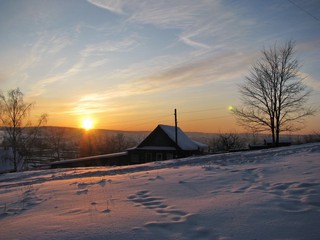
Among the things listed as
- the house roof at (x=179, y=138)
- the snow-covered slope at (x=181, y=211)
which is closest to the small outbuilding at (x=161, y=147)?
the house roof at (x=179, y=138)

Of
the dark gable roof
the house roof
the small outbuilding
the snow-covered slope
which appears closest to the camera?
the snow-covered slope

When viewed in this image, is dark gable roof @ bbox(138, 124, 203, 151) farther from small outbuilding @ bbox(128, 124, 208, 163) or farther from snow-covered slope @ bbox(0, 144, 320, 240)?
snow-covered slope @ bbox(0, 144, 320, 240)

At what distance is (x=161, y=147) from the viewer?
128 feet

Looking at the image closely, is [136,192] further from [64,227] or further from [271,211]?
[271,211]

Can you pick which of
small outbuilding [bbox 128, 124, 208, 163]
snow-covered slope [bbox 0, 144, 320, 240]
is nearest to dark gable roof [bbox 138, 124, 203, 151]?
small outbuilding [bbox 128, 124, 208, 163]

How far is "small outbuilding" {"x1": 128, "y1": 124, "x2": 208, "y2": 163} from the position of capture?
3822cm

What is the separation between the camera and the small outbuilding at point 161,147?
125 feet

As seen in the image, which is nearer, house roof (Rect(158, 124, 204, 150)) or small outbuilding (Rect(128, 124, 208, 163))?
small outbuilding (Rect(128, 124, 208, 163))

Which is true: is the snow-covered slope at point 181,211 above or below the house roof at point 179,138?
below

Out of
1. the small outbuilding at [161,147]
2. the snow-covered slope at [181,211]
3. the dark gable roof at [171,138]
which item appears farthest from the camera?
the dark gable roof at [171,138]

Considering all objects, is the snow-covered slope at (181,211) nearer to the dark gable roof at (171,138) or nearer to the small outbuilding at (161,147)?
the small outbuilding at (161,147)

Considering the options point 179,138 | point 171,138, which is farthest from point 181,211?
point 179,138

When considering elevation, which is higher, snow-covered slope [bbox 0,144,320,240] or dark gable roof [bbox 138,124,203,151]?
dark gable roof [bbox 138,124,203,151]

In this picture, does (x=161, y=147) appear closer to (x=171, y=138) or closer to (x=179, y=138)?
(x=171, y=138)
